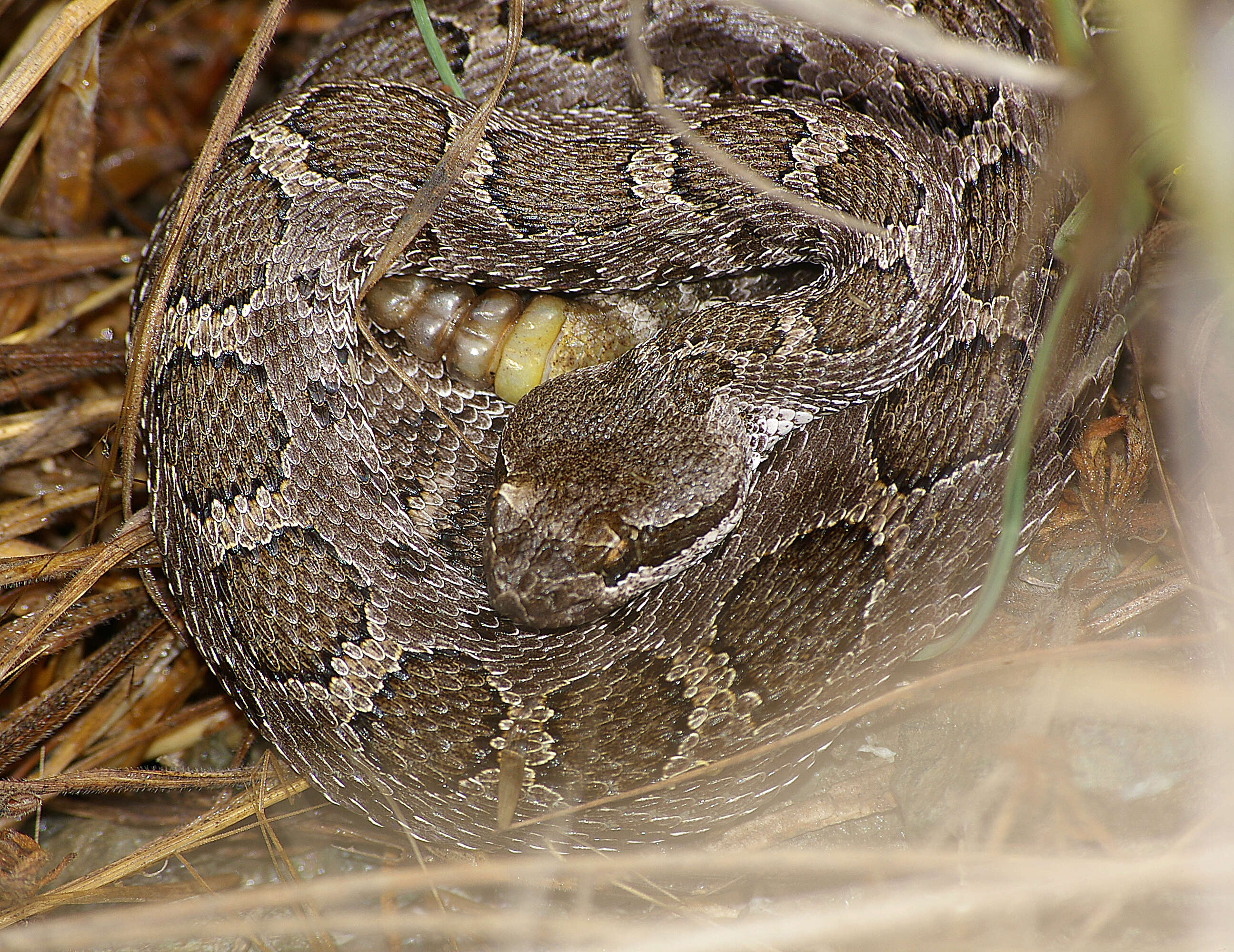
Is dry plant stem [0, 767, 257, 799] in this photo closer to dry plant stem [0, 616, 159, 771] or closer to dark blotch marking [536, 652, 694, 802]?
dry plant stem [0, 616, 159, 771]

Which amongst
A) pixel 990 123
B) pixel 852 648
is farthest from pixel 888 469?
pixel 990 123

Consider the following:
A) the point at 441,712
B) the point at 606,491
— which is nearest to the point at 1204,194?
the point at 606,491

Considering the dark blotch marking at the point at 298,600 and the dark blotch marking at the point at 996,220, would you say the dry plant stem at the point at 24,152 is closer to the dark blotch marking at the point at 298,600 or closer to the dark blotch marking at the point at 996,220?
the dark blotch marking at the point at 298,600

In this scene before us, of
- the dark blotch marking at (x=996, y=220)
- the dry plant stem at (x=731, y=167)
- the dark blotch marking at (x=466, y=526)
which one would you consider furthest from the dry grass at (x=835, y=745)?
the dark blotch marking at (x=466, y=526)

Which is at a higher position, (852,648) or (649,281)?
(649,281)

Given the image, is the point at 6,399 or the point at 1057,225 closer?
the point at 1057,225

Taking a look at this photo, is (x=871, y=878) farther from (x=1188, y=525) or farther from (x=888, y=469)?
(x=1188, y=525)

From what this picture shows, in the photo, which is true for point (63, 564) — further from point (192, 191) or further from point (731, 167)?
point (731, 167)
